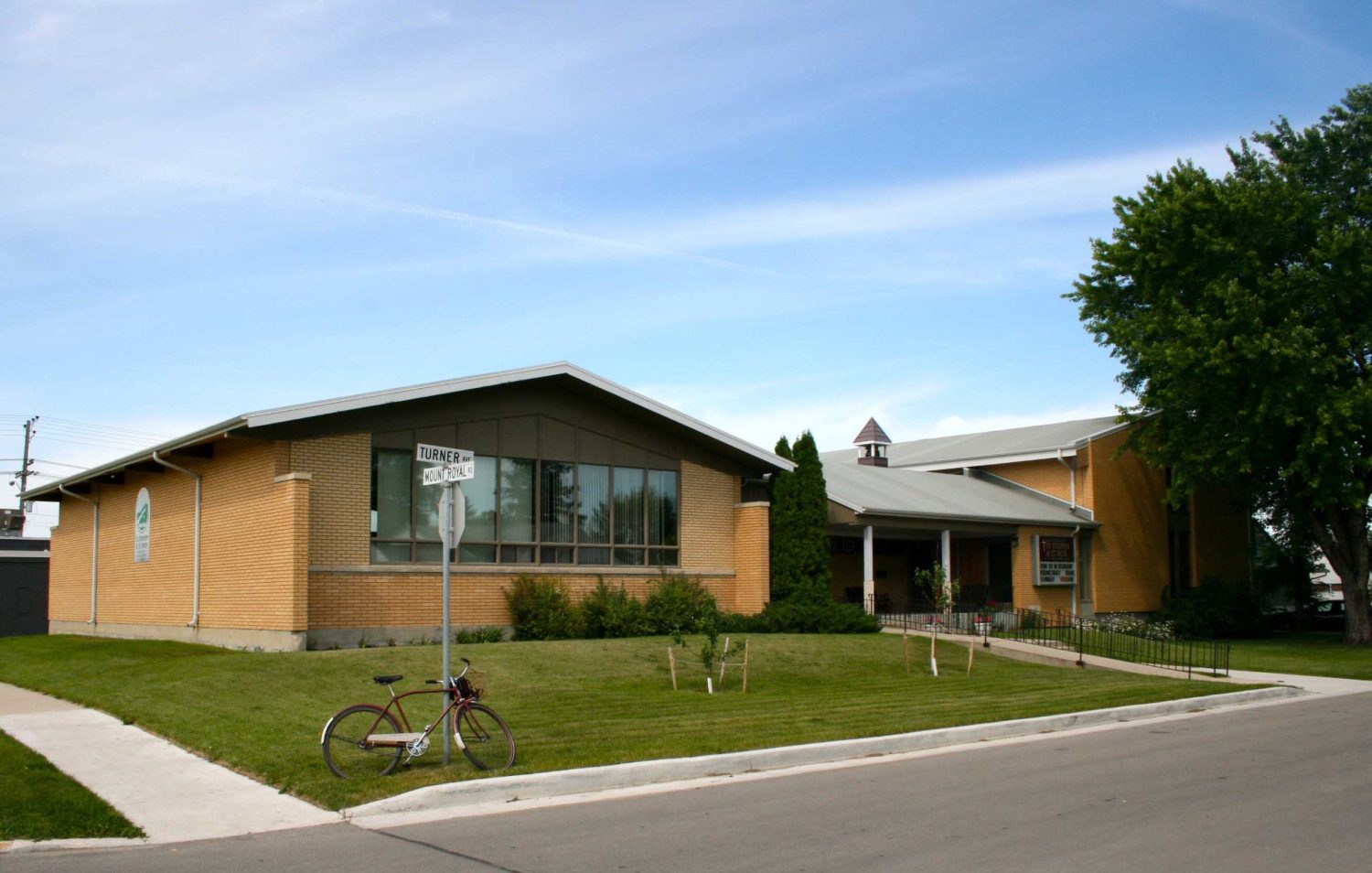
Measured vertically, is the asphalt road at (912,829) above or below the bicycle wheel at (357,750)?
below

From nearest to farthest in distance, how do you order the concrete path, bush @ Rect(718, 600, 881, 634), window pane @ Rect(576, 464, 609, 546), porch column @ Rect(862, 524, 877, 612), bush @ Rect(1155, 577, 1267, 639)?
1. the concrete path
2. window pane @ Rect(576, 464, 609, 546)
3. bush @ Rect(718, 600, 881, 634)
4. porch column @ Rect(862, 524, 877, 612)
5. bush @ Rect(1155, 577, 1267, 639)

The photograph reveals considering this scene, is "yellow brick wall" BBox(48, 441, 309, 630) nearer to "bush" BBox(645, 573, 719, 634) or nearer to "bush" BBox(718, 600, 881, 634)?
"bush" BBox(645, 573, 719, 634)

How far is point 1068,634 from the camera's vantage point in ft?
97.2

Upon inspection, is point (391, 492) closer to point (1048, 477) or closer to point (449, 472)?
point (449, 472)

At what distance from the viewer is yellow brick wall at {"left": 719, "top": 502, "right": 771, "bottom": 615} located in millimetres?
27047

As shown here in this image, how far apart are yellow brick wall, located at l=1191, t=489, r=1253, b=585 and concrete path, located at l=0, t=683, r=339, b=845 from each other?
1355 inches

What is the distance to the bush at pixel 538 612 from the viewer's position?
75.9 feet

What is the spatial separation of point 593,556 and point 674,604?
1.93 m

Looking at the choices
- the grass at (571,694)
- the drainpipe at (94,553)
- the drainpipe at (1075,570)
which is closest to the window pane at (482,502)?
the grass at (571,694)

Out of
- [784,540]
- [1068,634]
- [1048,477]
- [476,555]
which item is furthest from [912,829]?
[1048,477]

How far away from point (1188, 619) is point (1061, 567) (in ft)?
13.6

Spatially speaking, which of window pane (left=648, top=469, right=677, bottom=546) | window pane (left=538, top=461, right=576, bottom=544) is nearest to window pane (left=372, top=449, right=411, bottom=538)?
window pane (left=538, top=461, right=576, bottom=544)

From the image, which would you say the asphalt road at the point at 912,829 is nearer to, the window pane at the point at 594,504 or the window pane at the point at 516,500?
the window pane at the point at 516,500

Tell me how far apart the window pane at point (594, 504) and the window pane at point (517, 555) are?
1243 millimetres
